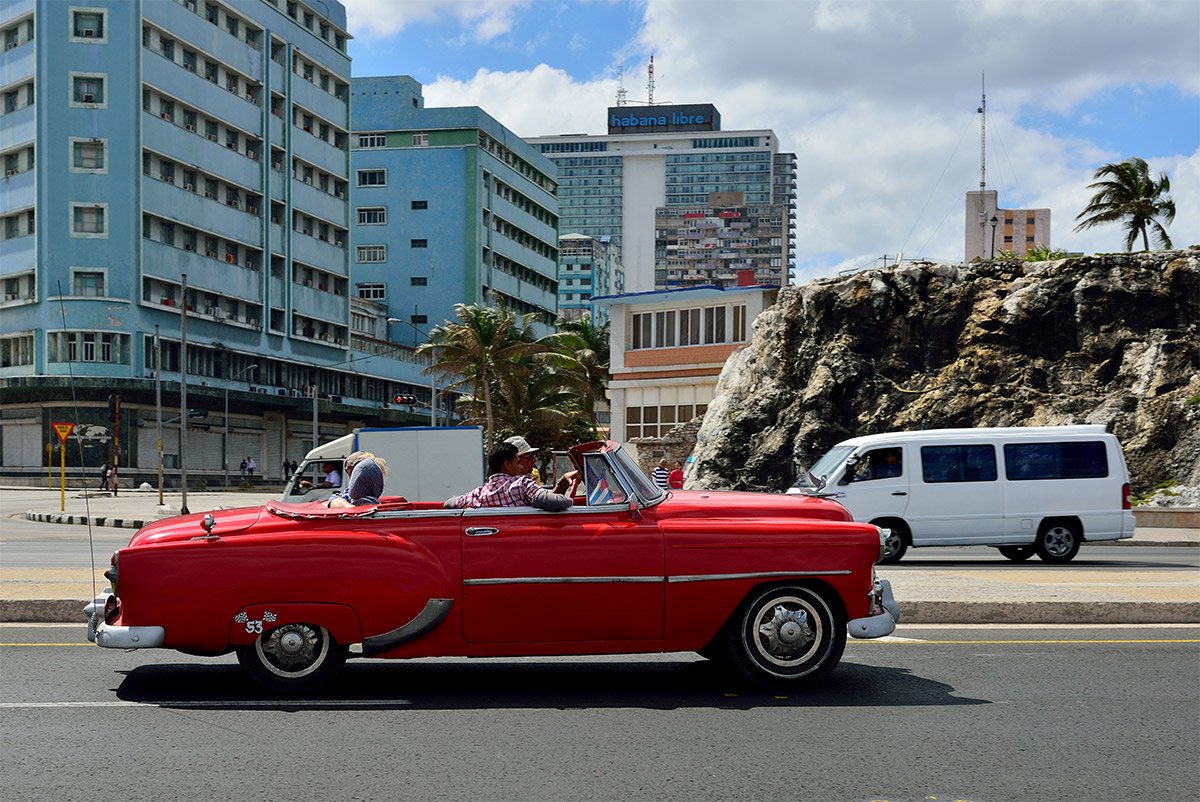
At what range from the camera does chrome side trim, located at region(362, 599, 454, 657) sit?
24.1 feet

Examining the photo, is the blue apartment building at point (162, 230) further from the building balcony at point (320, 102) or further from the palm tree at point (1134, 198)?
the palm tree at point (1134, 198)

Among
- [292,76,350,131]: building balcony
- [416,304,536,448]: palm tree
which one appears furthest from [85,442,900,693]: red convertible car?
[292,76,350,131]: building balcony

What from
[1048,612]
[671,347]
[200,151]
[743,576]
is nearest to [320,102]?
[200,151]

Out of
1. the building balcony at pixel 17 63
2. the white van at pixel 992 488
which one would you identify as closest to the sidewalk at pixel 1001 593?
the white van at pixel 992 488

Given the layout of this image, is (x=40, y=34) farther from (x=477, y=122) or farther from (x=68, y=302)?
(x=477, y=122)

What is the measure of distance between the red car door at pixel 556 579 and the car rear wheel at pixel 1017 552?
44.8 feet

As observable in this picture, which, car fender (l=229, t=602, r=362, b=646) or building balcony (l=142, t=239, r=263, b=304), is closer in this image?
car fender (l=229, t=602, r=362, b=646)

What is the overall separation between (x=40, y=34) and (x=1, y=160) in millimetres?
7338

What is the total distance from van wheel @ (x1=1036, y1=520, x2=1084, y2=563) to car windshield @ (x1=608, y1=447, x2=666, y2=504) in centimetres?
1315

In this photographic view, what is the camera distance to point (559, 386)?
56.3m

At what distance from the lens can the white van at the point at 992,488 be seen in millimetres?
19359

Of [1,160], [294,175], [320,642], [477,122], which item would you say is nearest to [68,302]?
[1,160]

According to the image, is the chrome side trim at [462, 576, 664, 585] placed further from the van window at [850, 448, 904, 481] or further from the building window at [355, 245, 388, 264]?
the building window at [355, 245, 388, 264]

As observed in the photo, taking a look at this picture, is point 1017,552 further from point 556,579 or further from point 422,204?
point 422,204
